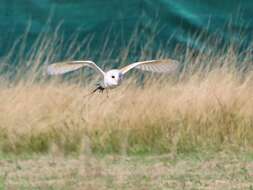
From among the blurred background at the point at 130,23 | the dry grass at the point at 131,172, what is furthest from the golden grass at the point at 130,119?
the blurred background at the point at 130,23

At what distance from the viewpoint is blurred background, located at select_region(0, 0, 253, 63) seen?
403 inches

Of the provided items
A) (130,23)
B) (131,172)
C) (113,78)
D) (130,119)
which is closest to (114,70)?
(113,78)

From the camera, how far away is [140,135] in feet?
27.7

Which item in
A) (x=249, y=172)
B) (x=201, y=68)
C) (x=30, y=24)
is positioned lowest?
(x=249, y=172)

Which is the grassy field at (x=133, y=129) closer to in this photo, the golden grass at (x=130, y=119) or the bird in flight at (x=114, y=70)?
the golden grass at (x=130, y=119)

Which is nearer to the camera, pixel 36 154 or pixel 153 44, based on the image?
pixel 36 154

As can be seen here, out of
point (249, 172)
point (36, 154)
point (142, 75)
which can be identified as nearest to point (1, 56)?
point (142, 75)

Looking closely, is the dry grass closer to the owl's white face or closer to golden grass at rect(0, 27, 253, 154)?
golden grass at rect(0, 27, 253, 154)

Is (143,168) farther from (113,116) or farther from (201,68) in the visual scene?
(201,68)

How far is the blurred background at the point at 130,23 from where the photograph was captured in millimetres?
10242

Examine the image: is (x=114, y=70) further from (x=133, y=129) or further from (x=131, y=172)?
(x=131, y=172)

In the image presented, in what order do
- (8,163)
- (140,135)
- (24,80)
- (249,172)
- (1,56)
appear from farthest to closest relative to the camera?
(1,56) → (24,80) → (140,135) → (8,163) → (249,172)

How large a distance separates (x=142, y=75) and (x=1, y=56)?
1517mm

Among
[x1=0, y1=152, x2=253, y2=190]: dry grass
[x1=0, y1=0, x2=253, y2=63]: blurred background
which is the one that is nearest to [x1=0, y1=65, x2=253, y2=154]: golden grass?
[x1=0, y1=152, x2=253, y2=190]: dry grass
